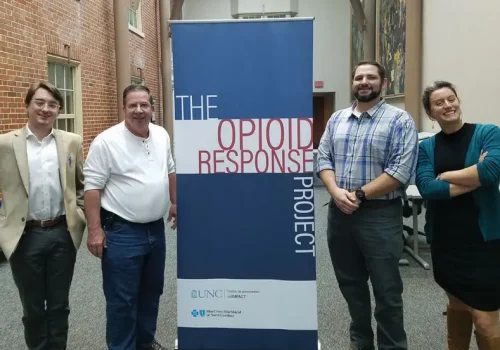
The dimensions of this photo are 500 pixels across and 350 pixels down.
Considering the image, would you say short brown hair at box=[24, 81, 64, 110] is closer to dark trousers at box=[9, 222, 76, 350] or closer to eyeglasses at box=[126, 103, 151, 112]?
eyeglasses at box=[126, 103, 151, 112]

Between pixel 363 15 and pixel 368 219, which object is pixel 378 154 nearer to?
pixel 368 219

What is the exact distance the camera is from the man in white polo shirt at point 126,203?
2.28 meters

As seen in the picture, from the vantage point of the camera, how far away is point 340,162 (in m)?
2.37

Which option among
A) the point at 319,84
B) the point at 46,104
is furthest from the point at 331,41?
the point at 46,104

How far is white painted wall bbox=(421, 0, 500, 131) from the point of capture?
4444mm

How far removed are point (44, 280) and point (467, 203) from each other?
213 cm

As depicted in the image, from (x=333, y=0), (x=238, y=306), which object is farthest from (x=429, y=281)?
(x=333, y=0)

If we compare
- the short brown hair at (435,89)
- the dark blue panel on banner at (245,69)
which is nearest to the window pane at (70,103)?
the dark blue panel on banner at (245,69)

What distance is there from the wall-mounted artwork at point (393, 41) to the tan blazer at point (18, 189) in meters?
6.28

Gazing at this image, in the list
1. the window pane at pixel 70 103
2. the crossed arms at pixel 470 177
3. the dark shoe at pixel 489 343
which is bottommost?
the dark shoe at pixel 489 343

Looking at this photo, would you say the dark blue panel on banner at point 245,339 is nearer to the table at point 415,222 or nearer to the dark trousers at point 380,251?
the dark trousers at point 380,251

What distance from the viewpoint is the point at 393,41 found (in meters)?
8.10

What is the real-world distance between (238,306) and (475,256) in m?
1.17

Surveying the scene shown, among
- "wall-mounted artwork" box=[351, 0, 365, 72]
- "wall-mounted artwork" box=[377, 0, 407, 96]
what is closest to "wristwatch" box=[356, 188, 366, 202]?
"wall-mounted artwork" box=[377, 0, 407, 96]
